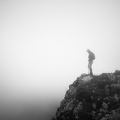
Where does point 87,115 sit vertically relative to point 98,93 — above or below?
below

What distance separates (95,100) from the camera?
22.0 metres

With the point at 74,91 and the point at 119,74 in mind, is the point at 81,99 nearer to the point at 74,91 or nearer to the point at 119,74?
the point at 74,91

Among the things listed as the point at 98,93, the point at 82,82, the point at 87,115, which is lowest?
the point at 87,115

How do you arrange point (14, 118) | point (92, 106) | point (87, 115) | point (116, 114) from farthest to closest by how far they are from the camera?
point (14, 118) → point (92, 106) → point (87, 115) → point (116, 114)

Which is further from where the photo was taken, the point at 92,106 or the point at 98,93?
the point at 98,93

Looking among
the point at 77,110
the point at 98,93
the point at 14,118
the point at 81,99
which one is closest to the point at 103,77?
the point at 98,93

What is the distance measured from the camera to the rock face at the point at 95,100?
19672 millimetres

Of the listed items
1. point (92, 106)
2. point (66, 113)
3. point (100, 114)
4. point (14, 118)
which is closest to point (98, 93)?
point (92, 106)

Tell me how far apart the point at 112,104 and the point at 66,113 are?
6846 mm

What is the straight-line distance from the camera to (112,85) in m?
24.1

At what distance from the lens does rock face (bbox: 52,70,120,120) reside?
1967cm

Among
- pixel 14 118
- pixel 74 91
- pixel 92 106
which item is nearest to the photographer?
pixel 92 106

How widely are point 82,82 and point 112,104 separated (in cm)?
769

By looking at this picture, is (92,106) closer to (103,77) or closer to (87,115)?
(87,115)
